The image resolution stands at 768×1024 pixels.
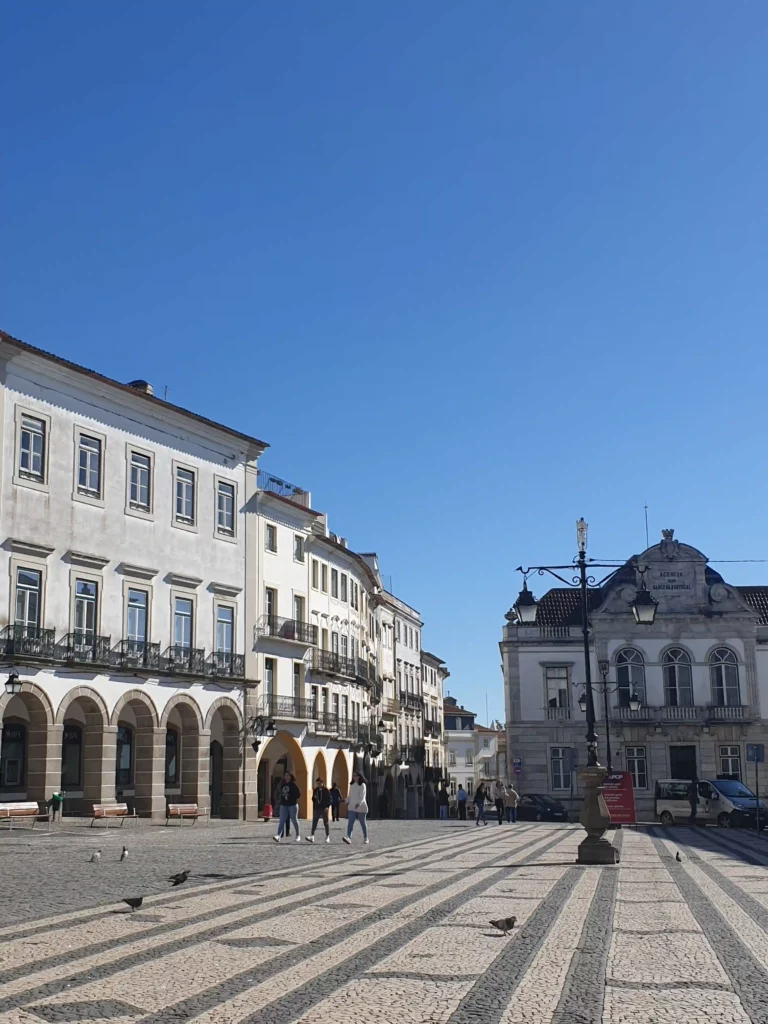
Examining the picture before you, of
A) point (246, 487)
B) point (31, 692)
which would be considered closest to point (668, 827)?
point (246, 487)

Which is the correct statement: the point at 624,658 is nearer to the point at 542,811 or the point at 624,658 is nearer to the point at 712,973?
the point at 542,811

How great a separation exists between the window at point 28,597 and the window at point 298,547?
17.5 metres

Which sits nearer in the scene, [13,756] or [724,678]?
[13,756]

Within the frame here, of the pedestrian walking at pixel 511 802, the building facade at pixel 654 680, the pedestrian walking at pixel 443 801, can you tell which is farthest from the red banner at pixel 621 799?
the building facade at pixel 654 680

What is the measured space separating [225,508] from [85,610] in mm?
8790

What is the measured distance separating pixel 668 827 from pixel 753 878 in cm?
2543

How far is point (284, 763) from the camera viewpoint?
2052 inches

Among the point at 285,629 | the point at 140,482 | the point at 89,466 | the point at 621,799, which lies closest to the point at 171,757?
the point at 285,629

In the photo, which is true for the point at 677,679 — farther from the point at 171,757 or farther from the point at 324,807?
the point at 324,807

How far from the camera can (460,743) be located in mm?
117312

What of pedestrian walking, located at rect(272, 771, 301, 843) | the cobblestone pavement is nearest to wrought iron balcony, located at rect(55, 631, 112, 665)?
pedestrian walking, located at rect(272, 771, 301, 843)

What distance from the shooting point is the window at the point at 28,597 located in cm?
3459

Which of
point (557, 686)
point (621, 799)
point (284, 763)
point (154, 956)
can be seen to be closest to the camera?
point (154, 956)

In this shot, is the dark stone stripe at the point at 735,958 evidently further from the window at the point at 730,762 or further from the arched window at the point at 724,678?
the arched window at the point at 724,678
